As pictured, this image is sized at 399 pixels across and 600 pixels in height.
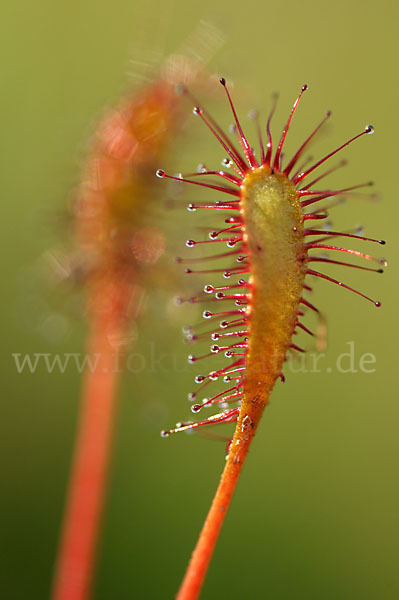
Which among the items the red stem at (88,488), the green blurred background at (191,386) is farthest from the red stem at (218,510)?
the green blurred background at (191,386)

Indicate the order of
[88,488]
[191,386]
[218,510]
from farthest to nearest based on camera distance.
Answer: [191,386]
[88,488]
[218,510]

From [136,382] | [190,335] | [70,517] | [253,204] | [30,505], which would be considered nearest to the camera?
[253,204]

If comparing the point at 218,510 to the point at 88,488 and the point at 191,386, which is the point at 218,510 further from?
the point at 191,386

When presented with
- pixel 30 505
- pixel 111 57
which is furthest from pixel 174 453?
pixel 111 57

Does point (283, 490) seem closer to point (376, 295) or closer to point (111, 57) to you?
point (376, 295)

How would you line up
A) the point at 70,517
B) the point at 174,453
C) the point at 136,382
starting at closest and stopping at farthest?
the point at 70,517
the point at 136,382
the point at 174,453

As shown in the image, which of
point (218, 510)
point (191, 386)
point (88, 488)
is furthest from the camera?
point (191, 386)

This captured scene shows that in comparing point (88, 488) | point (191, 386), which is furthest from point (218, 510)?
point (191, 386)

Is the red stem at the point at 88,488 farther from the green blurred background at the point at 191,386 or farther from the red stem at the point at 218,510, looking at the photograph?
the red stem at the point at 218,510

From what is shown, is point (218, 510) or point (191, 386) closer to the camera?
point (218, 510)
